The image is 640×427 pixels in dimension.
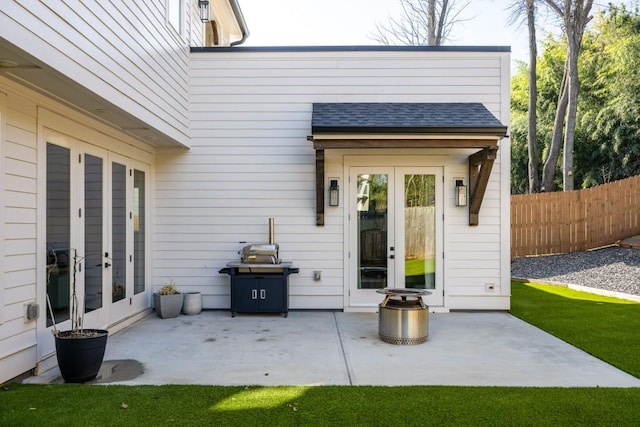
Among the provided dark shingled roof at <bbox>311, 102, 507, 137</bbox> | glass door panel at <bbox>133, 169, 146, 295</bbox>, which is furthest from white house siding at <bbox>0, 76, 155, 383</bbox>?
dark shingled roof at <bbox>311, 102, 507, 137</bbox>

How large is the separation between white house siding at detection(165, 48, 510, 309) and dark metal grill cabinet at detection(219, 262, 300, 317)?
43cm

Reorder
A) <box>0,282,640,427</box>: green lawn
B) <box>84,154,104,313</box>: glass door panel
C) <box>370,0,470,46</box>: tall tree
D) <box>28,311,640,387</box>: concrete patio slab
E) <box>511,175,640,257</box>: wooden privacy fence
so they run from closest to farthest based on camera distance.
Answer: <box>0,282,640,427</box>: green lawn < <box>28,311,640,387</box>: concrete patio slab < <box>84,154,104,313</box>: glass door panel < <box>511,175,640,257</box>: wooden privacy fence < <box>370,0,470,46</box>: tall tree

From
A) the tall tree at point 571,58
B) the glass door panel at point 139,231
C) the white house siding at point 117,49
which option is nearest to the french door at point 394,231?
the white house siding at point 117,49

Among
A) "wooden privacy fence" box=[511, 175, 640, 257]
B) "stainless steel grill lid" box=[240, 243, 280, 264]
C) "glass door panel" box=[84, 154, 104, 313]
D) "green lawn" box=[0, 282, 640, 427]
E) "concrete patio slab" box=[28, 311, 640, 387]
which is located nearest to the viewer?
"green lawn" box=[0, 282, 640, 427]

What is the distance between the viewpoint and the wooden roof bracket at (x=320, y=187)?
6324 mm

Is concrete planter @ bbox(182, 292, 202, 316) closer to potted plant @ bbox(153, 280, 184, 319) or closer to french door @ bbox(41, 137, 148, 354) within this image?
potted plant @ bbox(153, 280, 184, 319)

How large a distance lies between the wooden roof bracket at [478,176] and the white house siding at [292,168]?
0.43 ft

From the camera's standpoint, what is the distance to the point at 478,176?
6.44 meters

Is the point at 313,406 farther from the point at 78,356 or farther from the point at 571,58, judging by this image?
the point at 571,58

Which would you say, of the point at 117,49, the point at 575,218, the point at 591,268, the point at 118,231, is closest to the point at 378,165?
the point at 118,231

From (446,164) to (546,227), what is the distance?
6447mm

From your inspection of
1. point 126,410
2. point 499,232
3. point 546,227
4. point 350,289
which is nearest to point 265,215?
point 350,289

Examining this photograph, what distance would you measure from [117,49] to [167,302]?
3.40m

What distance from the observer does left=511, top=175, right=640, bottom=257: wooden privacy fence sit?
38.0 feet
